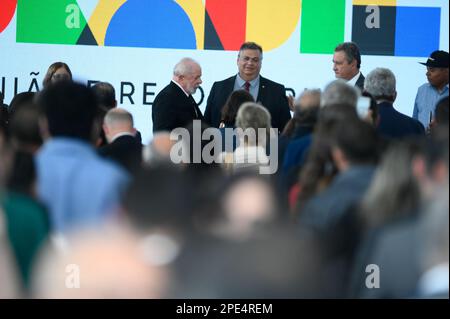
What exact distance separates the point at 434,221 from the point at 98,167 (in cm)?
117

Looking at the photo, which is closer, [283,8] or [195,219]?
[195,219]

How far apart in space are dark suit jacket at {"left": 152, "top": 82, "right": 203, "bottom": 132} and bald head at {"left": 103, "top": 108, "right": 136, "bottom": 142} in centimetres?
138

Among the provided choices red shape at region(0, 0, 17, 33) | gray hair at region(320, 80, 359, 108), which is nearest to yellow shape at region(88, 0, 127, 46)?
red shape at region(0, 0, 17, 33)

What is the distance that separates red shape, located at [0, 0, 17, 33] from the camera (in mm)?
7297

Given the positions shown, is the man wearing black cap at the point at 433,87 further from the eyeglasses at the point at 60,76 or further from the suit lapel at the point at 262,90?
the eyeglasses at the point at 60,76

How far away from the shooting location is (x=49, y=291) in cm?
335

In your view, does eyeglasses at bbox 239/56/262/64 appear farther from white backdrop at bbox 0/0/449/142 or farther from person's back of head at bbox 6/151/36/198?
person's back of head at bbox 6/151/36/198

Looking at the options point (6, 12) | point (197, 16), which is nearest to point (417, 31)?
point (197, 16)

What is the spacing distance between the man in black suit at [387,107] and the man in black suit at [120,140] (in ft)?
4.15

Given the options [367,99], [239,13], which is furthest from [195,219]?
[239,13]

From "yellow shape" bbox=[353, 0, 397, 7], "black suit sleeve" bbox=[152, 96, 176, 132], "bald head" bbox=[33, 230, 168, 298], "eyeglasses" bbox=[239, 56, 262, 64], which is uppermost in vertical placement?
"yellow shape" bbox=[353, 0, 397, 7]

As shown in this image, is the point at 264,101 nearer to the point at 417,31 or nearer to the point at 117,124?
the point at 417,31

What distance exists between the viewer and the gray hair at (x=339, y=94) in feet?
13.9

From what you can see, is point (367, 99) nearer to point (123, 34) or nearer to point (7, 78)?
point (123, 34)
